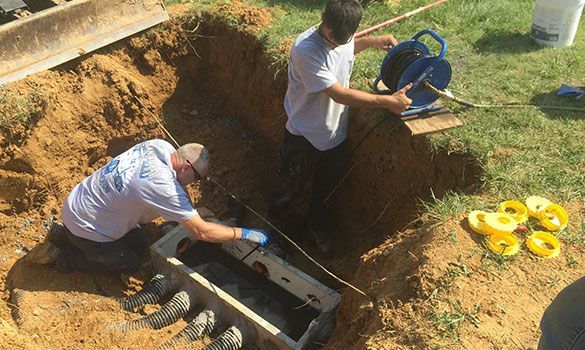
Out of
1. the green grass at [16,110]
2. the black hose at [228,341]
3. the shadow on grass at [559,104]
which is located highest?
the green grass at [16,110]

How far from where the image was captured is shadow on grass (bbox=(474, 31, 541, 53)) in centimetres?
586

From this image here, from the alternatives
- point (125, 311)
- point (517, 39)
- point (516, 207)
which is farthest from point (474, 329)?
point (517, 39)

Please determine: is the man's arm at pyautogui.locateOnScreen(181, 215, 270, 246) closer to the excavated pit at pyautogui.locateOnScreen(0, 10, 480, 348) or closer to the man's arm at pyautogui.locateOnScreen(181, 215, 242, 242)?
the man's arm at pyautogui.locateOnScreen(181, 215, 242, 242)

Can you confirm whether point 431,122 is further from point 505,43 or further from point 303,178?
point 505,43

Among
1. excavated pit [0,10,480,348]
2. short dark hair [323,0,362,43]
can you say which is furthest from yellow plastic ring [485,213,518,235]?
short dark hair [323,0,362,43]

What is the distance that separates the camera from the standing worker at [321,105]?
13.0 ft

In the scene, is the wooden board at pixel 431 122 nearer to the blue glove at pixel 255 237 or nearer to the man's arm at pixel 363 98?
the man's arm at pixel 363 98

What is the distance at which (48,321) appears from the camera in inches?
171

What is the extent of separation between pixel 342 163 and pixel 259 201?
1.43 m

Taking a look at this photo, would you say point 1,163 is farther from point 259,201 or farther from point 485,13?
point 485,13

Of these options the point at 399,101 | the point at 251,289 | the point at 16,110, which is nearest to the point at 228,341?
the point at 251,289

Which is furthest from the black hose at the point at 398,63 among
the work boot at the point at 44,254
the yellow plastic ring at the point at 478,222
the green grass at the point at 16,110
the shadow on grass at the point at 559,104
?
the green grass at the point at 16,110

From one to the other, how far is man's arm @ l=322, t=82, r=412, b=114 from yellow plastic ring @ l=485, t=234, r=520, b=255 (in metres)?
1.22

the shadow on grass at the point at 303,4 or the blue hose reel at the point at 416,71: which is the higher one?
the blue hose reel at the point at 416,71
